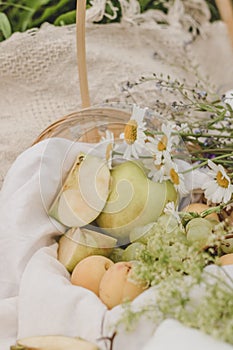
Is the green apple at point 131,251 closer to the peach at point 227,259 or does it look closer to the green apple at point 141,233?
the green apple at point 141,233

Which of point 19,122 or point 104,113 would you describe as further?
point 19,122

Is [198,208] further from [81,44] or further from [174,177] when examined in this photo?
[81,44]

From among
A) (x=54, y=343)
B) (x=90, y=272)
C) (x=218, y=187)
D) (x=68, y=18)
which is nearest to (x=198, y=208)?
(x=218, y=187)

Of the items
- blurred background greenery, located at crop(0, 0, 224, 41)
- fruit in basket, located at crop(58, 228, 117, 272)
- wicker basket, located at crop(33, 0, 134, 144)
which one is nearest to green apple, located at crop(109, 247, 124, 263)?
fruit in basket, located at crop(58, 228, 117, 272)

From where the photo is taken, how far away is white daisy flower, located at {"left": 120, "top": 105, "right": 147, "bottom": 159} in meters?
1.13

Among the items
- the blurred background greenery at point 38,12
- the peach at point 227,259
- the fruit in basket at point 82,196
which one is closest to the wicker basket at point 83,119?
the fruit in basket at point 82,196

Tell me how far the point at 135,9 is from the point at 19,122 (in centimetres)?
49

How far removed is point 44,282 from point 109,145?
342mm

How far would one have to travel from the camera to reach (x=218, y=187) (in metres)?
1.10

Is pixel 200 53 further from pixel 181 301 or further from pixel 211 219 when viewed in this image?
pixel 181 301

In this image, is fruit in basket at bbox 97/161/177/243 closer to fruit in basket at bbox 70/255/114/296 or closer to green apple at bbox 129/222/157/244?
green apple at bbox 129/222/157/244

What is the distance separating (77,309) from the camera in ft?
2.89

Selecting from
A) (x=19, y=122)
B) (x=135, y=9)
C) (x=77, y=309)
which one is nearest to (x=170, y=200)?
(x=77, y=309)

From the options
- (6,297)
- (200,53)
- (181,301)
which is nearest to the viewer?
(181,301)
